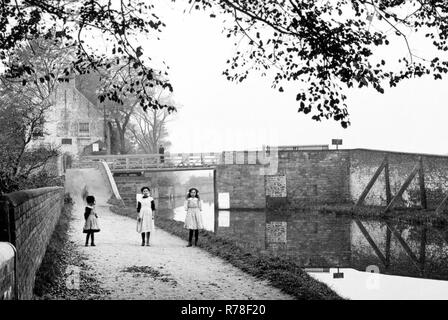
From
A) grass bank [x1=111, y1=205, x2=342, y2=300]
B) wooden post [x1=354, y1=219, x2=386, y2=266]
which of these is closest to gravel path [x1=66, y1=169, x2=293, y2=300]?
grass bank [x1=111, y1=205, x2=342, y2=300]

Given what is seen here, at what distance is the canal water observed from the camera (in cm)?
1013

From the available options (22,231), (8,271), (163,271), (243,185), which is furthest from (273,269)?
(243,185)

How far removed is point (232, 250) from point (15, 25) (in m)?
5.71

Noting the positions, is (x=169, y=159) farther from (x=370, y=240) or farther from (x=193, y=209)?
(x=193, y=209)

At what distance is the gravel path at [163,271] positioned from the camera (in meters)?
6.63

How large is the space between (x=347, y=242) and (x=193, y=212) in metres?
7.55

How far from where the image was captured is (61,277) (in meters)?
7.35

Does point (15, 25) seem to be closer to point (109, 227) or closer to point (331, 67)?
point (331, 67)

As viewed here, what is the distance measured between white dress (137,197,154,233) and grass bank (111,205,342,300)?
3.95 feet

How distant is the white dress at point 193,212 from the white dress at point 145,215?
777 millimetres

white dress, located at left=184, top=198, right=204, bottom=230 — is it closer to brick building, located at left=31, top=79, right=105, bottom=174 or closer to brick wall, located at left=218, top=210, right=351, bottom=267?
brick wall, located at left=218, top=210, right=351, bottom=267

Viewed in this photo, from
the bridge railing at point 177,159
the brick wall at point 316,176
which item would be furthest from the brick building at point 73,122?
the brick wall at point 316,176

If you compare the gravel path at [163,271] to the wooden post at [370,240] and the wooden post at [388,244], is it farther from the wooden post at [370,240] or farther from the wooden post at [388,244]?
the wooden post at [370,240]
